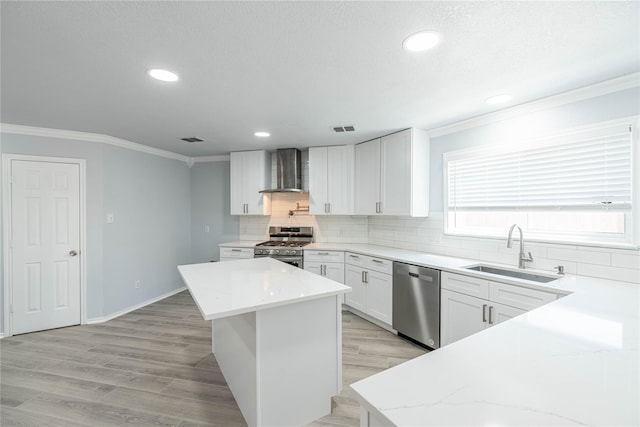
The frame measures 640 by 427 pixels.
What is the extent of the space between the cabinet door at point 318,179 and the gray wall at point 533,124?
1.58 meters

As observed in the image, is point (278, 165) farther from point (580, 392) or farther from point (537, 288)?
point (580, 392)

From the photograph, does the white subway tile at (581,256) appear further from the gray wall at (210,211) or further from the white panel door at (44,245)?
the white panel door at (44,245)

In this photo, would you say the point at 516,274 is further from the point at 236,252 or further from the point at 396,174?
the point at 236,252

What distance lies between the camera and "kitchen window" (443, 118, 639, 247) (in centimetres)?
211

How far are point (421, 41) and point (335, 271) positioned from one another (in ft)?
9.88

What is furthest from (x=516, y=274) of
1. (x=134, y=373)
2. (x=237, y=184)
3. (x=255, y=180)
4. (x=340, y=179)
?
(x=237, y=184)

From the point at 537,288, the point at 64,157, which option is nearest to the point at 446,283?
the point at 537,288

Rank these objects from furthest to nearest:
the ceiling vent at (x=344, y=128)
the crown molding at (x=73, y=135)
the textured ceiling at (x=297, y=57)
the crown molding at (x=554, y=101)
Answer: the ceiling vent at (x=344, y=128) < the crown molding at (x=73, y=135) < the crown molding at (x=554, y=101) < the textured ceiling at (x=297, y=57)

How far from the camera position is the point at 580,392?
721 mm

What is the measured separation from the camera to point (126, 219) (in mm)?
3979

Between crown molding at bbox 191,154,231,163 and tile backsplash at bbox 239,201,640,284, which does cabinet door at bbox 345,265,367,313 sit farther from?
crown molding at bbox 191,154,231,163

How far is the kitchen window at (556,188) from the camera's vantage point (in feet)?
6.91

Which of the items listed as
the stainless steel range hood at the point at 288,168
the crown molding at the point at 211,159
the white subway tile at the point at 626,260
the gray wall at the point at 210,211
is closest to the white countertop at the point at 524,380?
the white subway tile at the point at 626,260

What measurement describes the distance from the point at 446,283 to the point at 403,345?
878 millimetres
